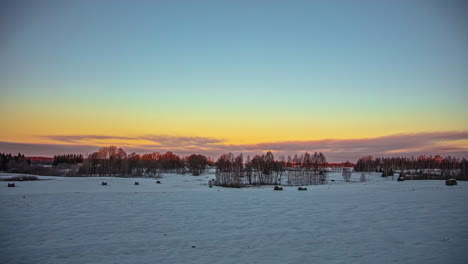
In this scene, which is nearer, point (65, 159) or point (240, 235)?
point (240, 235)

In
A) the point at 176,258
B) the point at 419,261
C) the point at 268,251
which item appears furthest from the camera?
the point at 268,251

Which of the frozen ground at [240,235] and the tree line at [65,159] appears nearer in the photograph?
the frozen ground at [240,235]

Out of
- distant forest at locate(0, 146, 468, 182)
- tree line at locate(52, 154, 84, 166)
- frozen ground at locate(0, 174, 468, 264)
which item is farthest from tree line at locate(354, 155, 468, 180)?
tree line at locate(52, 154, 84, 166)

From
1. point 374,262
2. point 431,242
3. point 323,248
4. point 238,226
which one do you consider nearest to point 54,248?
point 238,226

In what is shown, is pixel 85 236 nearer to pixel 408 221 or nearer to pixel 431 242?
pixel 431 242

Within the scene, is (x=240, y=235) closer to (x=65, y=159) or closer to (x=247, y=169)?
(x=247, y=169)

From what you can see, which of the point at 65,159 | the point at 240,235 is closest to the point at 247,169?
the point at 240,235

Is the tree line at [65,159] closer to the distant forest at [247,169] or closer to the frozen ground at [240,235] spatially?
the distant forest at [247,169]

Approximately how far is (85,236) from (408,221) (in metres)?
10.8

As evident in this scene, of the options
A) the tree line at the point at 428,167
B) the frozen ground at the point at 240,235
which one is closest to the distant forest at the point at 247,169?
the tree line at the point at 428,167

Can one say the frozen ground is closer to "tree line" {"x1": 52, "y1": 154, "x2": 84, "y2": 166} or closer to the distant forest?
the distant forest

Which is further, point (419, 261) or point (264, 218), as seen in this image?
point (264, 218)

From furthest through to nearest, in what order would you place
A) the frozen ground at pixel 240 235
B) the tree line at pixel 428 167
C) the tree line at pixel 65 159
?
the tree line at pixel 65 159 → the tree line at pixel 428 167 → the frozen ground at pixel 240 235

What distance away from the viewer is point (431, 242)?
7457 mm
